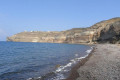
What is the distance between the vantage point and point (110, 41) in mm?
67062

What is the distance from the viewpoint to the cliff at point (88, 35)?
66125mm

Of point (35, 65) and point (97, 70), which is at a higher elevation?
point (97, 70)

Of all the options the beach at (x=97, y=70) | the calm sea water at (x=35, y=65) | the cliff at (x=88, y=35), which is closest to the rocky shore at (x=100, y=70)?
the beach at (x=97, y=70)

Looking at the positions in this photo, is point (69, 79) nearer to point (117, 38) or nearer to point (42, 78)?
point (42, 78)

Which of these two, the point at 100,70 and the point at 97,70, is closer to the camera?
the point at 100,70

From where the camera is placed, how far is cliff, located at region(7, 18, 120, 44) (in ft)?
217

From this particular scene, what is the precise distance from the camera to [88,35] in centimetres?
10012

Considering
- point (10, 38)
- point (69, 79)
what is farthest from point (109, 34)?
point (10, 38)

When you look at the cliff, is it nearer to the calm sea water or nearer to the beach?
the calm sea water

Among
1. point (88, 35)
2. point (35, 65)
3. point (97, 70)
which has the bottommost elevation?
point (35, 65)

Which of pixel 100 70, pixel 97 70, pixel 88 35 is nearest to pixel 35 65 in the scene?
pixel 97 70

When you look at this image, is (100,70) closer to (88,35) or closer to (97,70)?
(97,70)

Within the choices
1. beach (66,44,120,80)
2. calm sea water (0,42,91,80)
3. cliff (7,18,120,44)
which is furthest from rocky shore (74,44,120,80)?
cliff (7,18,120,44)

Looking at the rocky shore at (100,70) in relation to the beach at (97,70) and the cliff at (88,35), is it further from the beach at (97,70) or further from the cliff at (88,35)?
the cliff at (88,35)
